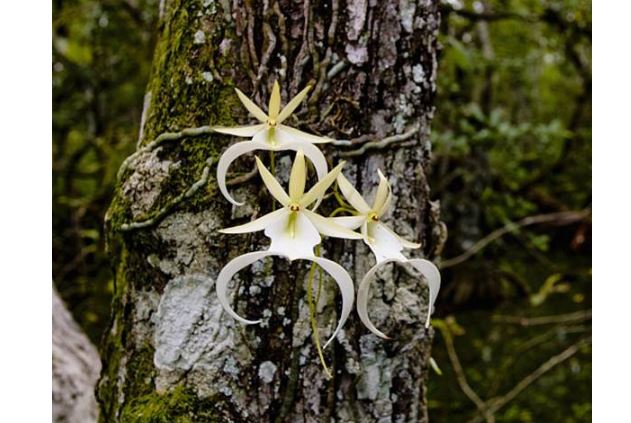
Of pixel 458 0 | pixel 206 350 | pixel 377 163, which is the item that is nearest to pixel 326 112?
pixel 377 163

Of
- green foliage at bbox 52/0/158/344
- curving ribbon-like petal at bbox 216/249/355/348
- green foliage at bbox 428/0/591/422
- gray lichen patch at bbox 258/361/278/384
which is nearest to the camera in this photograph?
curving ribbon-like petal at bbox 216/249/355/348

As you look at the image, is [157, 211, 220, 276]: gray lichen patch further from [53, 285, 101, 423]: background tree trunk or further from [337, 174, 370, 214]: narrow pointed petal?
[53, 285, 101, 423]: background tree trunk

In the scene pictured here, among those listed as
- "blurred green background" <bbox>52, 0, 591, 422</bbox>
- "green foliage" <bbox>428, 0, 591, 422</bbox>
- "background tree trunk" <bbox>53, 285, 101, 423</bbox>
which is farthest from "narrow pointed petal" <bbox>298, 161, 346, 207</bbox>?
"blurred green background" <bbox>52, 0, 591, 422</bbox>

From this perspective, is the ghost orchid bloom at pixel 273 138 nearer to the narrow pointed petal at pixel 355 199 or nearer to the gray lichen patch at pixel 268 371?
the narrow pointed petal at pixel 355 199

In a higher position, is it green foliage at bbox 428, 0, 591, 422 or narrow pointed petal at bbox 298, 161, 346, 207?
green foliage at bbox 428, 0, 591, 422

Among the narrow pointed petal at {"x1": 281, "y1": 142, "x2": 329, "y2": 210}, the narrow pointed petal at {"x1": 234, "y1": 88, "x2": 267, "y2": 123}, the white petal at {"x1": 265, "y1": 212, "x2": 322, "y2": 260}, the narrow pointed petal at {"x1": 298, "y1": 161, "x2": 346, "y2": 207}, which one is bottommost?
the white petal at {"x1": 265, "y1": 212, "x2": 322, "y2": 260}

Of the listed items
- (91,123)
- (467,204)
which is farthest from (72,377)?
(467,204)

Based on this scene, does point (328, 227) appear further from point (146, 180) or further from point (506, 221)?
point (506, 221)
